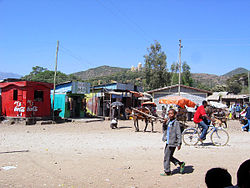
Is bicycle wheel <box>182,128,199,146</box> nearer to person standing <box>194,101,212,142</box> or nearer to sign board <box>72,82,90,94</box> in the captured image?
person standing <box>194,101,212,142</box>

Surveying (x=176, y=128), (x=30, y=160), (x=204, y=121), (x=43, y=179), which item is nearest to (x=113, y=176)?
(x=43, y=179)

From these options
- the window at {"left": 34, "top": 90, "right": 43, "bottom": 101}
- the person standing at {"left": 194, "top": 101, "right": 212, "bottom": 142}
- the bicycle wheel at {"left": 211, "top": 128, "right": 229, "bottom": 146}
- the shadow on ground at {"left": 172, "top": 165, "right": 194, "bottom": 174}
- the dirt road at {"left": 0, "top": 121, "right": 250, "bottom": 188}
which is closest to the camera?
the dirt road at {"left": 0, "top": 121, "right": 250, "bottom": 188}

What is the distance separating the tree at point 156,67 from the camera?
141 ft

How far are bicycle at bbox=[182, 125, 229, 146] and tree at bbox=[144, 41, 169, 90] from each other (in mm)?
33246

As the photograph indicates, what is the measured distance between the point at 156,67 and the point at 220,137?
3372 centimetres

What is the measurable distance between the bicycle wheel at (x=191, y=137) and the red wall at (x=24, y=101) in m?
14.6

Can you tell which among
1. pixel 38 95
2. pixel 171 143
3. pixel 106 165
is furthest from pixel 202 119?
pixel 38 95

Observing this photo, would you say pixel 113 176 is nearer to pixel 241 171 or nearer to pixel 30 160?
pixel 30 160

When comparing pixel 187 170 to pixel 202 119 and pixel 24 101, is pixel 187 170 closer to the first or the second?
pixel 202 119

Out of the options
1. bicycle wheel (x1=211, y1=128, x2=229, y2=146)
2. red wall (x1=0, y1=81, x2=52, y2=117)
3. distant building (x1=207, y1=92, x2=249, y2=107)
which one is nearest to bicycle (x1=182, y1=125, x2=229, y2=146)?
bicycle wheel (x1=211, y1=128, x2=229, y2=146)

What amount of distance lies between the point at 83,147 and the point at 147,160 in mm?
3195

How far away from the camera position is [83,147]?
975 centimetres

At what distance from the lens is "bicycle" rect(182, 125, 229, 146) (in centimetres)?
1033

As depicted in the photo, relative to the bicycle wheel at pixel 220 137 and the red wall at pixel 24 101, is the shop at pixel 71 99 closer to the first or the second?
the red wall at pixel 24 101
